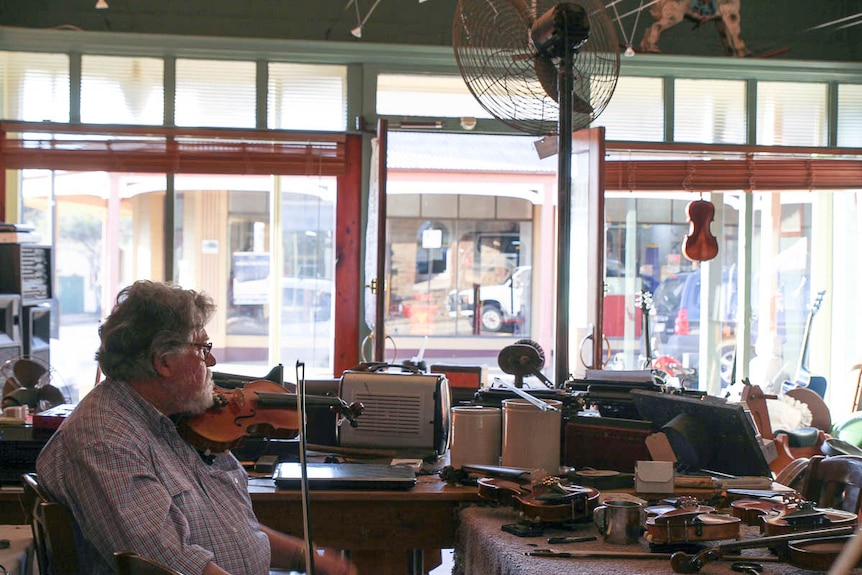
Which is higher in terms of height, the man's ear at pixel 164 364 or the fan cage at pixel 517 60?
the fan cage at pixel 517 60

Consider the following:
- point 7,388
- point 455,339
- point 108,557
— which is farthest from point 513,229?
point 108,557

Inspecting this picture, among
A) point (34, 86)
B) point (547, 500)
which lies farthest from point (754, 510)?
point (34, 86)

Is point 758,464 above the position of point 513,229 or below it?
below

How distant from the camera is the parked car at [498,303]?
1159cm

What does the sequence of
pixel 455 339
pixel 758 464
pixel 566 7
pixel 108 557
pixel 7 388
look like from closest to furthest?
pixel 108 557
pixel 758 464
pixel 566 7
pixel 7 388
pixel 455 339

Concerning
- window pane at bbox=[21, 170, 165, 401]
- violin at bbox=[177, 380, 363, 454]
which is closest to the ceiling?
Answer: window pane at bbox=[21, 170, 165, 401]

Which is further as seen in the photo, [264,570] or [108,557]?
[264,570]

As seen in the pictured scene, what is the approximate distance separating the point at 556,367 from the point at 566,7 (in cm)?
123

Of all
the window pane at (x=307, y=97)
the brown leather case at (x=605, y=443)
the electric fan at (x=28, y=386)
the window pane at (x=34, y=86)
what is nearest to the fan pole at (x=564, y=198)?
the brown leather case at (x=605, y=443)

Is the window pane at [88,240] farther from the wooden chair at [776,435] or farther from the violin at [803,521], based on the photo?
the violin at [803,521]

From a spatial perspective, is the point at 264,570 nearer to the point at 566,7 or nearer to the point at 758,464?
the point at 758,464

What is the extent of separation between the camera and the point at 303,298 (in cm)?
589

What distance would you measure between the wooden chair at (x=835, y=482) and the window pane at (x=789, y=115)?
151 inches

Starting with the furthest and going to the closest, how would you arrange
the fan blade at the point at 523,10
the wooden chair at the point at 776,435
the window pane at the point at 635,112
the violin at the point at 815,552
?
1. the window pane at the point at 635,112
2. the wooden chair at the point at 776,435
3. the fan blade at the point at 523,10
4. the violin at the point at 815,552
